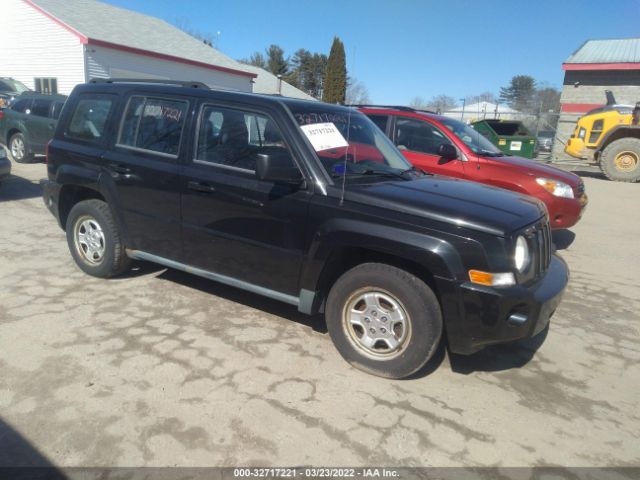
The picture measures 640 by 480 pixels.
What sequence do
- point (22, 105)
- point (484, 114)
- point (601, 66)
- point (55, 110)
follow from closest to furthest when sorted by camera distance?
point (55, 110), point (22, 105), point (601, 66), point (484, 114)

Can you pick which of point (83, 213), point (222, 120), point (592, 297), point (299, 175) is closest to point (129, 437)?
point (299, 175)

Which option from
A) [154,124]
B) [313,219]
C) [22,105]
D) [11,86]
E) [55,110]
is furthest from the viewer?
[11,86]

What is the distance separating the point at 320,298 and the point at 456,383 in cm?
115

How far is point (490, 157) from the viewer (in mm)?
6559

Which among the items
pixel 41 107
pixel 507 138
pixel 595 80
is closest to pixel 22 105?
pixel 41 107

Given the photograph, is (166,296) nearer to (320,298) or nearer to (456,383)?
(320,298)

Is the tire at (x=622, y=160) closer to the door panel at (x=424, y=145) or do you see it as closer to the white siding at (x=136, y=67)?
the door panel at (x=424, y=145)

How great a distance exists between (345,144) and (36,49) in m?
22.9

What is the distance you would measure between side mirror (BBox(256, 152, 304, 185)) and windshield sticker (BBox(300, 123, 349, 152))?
251mm

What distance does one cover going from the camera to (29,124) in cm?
1179

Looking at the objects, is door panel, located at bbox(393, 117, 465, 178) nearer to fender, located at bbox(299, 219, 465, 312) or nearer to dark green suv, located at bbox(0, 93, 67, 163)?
fender, located at bbox(299, 219, 465, 312)

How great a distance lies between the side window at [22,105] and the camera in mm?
12065

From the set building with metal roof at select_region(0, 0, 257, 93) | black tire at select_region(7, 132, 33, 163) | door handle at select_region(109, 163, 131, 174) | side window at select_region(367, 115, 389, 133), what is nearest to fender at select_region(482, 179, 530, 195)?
side window at select_region(367, 115, 389, 133)

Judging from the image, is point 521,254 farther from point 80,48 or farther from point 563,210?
point 80,48
